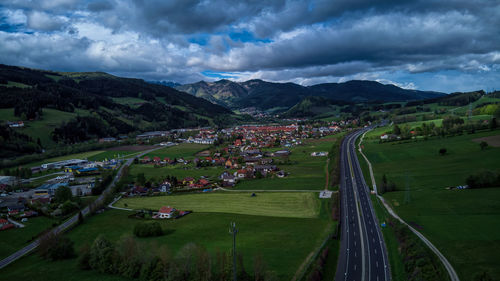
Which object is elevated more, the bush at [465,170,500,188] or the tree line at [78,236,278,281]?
the bush at [465,170,500,188]

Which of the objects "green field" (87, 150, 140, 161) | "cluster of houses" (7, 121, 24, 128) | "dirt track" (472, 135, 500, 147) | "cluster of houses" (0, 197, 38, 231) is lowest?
"cluster of houses" (0, 197, 38, 231)

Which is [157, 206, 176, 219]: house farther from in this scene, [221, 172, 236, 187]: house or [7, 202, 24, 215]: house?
[7, 202, 24, 215]: house

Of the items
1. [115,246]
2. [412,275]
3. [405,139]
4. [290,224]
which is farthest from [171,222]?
[405,139]

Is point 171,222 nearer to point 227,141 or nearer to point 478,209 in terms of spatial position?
point 478,209

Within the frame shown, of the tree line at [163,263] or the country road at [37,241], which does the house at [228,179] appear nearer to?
the country road at [37,241]

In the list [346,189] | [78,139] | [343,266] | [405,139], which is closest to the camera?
[343,266]

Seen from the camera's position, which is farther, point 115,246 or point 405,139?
point 405,139

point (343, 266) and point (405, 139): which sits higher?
point (405, 139)

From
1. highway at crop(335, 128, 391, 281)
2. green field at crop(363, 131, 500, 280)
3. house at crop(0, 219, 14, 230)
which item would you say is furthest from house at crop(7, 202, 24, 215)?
green field at crop(363, 131, 500, 280)
